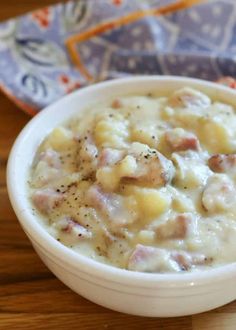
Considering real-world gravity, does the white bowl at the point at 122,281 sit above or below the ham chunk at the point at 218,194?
below

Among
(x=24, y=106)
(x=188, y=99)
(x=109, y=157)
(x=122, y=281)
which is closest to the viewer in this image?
(x=122, y=281)

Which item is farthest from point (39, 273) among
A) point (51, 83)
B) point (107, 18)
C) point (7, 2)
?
point (7, 2)

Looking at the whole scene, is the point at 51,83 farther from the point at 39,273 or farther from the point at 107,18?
the point at 39,273

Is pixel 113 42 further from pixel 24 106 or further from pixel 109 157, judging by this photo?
pixel 109 157

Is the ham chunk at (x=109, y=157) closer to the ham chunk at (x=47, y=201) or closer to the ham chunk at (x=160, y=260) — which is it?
the ham chunk at (x=47, y=201)

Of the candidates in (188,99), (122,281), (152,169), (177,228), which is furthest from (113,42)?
(122,281)

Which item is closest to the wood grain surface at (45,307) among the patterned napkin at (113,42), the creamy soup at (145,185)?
the creamy soup at (145,185)

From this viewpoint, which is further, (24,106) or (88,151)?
(24,106)
